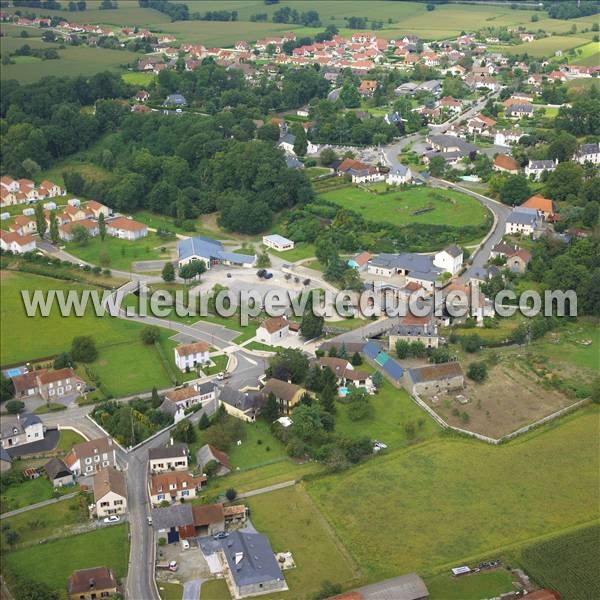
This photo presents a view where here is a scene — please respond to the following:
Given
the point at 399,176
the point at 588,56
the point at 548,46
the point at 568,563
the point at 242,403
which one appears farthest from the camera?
the point at 548,46

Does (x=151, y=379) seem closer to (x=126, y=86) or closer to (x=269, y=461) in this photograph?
(x=269, y=461)

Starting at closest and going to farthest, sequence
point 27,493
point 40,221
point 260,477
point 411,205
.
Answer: point 27,493
point 260,477
point 40,221
point 411,205

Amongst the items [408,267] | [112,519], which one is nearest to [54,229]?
[408,267]

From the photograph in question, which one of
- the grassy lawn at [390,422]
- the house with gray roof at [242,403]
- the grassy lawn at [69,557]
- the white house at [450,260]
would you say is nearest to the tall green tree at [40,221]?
the white house at [450,260]

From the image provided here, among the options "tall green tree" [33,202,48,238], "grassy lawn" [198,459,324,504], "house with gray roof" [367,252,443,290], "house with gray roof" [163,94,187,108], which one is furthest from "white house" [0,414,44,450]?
"house with gray roof" [163,94,187,108]

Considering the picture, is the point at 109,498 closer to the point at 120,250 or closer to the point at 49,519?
the point at 49,519

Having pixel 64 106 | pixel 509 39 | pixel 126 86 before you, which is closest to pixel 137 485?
pixel 64 106

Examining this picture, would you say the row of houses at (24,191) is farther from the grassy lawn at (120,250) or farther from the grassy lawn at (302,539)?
the grassy lawn at (302,539)
